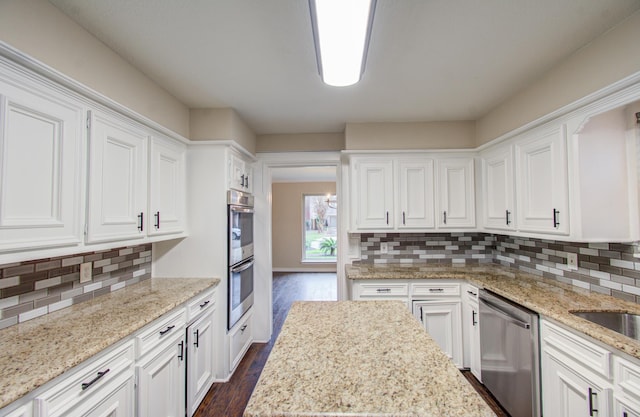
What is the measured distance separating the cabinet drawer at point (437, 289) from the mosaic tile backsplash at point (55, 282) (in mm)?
2434

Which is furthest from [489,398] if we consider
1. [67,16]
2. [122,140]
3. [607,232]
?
[67,16]

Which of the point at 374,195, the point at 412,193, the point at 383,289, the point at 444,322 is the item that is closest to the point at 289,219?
the point at 374,195

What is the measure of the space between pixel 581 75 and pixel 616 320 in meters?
1.47

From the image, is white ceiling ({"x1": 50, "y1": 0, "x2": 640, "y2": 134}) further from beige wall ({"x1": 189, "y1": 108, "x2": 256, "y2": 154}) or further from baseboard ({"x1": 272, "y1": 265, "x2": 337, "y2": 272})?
baseboard ({"x1": 272, "y1": 265, "x2": 337, "y2": 272})

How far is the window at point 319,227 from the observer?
7418 millimetres

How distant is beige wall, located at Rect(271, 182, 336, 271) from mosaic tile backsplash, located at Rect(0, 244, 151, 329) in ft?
16.8

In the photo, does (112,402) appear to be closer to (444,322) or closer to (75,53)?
(75,53)

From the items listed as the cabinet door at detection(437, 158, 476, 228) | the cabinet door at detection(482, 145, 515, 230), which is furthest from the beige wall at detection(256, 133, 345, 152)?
the cabinet door at detection(482, 145, 515, 230)

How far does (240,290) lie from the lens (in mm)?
2729

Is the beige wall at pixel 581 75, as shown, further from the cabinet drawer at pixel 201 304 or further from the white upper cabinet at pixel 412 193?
the cabinet drawer at pixel 201 304

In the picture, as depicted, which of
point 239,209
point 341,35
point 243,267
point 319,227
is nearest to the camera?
point 341,35

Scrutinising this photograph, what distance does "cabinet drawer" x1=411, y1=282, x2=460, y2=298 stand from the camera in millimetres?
2529

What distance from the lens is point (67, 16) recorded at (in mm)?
1366

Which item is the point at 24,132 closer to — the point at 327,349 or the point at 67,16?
the point at 67,16
